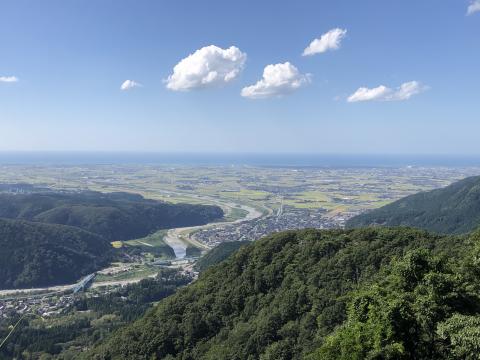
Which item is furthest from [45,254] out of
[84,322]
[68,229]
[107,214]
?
[107,214]

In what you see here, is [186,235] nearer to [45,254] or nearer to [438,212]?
[45,254]

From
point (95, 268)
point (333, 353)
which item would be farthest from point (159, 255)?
point (333, 353)

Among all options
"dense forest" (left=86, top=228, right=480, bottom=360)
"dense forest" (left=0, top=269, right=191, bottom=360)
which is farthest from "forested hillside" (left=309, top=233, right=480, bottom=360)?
"dense forest" (left=0, top=269, right=191, bottom=360)

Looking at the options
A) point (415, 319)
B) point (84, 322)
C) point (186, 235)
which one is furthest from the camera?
point (186, 235)

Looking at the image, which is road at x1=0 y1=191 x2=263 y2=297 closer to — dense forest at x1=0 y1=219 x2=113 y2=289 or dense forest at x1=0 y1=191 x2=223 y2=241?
dense forest at x1=0 y1=219 x2=113 y2=289

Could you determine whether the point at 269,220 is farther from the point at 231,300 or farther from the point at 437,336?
the point at 437,336

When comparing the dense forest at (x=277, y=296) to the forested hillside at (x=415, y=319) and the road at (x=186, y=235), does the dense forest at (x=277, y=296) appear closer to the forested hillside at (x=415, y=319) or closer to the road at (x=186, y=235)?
the forested hillside at (x=415, y=319)
